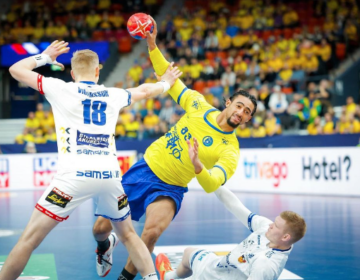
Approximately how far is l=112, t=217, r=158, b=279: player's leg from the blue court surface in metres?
1.54

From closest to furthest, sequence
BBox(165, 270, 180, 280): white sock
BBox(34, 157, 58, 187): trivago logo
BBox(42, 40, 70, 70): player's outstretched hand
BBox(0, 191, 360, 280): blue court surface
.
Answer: BBox(42, 40, 70, 70): player's outstretched hand → BBox(165, 270, 180, 280): white sock → BBox(0, 191, 360, 280): blue court surface → BBox(34, 157, 58, 187): trivago logo

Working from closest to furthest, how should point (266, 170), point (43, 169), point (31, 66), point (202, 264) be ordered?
point (31, 66) → point (202, 264) → point (266, 170) → point (43, 169)

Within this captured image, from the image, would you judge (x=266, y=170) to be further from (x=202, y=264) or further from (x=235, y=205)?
(x=202, y=264)

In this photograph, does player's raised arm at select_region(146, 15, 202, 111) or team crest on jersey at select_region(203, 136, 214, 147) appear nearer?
team crest on jersey at select_region(203, 136, 214, 147)

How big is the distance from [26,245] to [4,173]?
14283 mm

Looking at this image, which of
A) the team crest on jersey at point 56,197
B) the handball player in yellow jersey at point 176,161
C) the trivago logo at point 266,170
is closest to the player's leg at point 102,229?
the handball player in yellow jersey at point 176,161

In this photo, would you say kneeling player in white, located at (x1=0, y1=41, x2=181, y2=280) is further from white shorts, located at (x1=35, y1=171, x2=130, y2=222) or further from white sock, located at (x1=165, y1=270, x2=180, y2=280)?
white sock, located at (x1=165, y1=270, x2=180, y2=280)

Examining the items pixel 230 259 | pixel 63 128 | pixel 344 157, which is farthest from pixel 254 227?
pixel 344 157

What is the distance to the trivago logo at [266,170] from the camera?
16.0 metres

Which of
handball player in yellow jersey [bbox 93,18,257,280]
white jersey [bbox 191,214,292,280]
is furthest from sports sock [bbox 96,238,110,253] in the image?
white jersey [bbox 191,214,292,280]

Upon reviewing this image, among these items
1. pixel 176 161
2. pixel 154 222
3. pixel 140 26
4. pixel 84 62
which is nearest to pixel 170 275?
pixel 154 222

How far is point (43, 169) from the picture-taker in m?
18.6

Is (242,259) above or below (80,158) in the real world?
below

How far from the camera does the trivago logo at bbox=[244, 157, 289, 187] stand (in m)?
16.0
